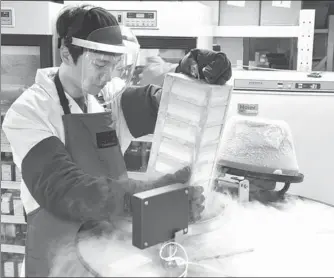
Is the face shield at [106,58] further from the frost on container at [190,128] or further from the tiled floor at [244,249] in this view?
the tiled floor at [244,249]

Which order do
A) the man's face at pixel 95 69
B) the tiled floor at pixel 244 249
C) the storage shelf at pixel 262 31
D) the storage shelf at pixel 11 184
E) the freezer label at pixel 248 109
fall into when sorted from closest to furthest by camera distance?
1. the tiled floor at pixel 244 249
2. the man's face at pixel 95 69
3. the freezer label at pixel 248 109
4. the storage shelf at pixel 262 31
5. the storage shelf at pixel 11 184

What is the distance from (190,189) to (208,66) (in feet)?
1.26

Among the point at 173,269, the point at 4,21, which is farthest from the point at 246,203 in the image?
the point at 4,21

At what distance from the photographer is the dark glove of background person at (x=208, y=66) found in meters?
1.39

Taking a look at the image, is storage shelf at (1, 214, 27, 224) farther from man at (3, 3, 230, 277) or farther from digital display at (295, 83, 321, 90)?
digital display at (295, 83, 321, 90)

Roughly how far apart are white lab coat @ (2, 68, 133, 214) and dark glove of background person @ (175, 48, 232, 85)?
1.19 feet

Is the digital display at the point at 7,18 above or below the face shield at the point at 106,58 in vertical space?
above

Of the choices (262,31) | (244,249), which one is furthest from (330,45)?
(244,249)

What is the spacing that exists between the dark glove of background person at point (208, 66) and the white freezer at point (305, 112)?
1.06m

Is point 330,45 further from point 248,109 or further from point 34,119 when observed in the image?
point 34,119

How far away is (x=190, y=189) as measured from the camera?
131 centimetres

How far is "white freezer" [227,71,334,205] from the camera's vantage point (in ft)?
8.27

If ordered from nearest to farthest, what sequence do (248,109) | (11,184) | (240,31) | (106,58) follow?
(106,58)
(248,109)
(240,31)
(11,184)

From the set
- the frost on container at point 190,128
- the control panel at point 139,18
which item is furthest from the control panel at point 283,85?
the frost on container at point 190,128
